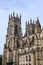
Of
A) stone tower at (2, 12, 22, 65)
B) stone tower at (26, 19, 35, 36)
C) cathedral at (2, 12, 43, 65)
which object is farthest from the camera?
stone tower at (26, 19, 35, 36)

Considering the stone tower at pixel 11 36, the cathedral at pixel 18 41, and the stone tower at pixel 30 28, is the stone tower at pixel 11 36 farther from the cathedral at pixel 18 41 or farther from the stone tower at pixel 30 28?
the stone tower at pixel 30 28

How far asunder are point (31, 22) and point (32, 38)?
10496 mm

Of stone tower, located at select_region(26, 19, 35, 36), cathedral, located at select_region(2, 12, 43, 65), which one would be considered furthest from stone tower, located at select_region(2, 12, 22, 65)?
stone tower, located at select_region(26, 19, 35, 36)

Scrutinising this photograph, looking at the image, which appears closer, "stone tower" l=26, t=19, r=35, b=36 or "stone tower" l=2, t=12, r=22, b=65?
"stone tower" l=2, t=12, r=22, b=65

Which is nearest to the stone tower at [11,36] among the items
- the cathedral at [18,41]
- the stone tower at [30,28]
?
the cathedral at [18,41]

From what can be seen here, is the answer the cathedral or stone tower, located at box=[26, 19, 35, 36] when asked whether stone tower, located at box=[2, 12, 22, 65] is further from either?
stone tower, located at box=[26, 19, 35, 36]

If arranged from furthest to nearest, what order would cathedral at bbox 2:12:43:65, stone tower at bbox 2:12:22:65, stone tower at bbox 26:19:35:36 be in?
stone tower at bbox 26:19:35:36
stone tower at bbox 2:12:22:65
cathedral at bbox 2:12:43:65

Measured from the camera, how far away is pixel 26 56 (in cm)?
5656

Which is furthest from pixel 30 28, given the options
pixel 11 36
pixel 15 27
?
pixel 11 36

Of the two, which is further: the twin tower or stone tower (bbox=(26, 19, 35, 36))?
stone tower (bbox=(26, 19, 35, 36))

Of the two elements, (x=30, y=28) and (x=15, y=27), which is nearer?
(x=15, y=27)

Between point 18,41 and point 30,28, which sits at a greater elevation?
point 30,28

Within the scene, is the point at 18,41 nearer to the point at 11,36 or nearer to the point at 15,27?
the point at 11,36

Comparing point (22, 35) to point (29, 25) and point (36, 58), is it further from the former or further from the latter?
point (36, 58)
